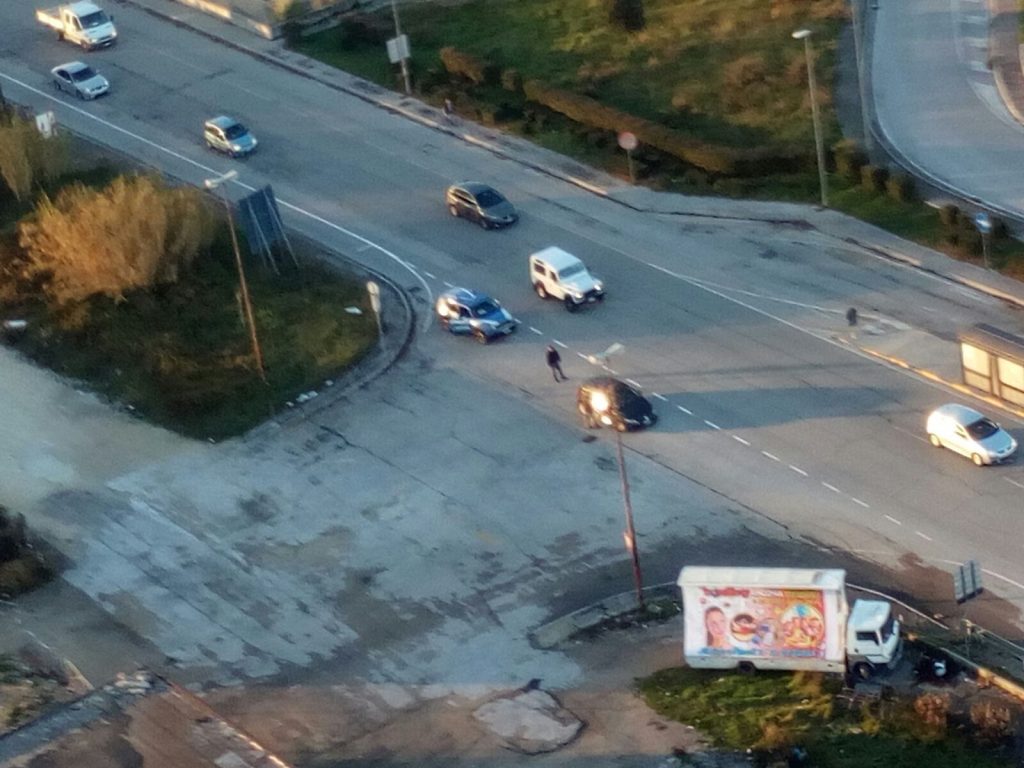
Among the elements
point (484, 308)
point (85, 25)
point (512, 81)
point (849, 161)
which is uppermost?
point (85, 25)

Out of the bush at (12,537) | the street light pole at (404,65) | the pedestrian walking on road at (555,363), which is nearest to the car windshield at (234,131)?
the street light pole at (404,65)

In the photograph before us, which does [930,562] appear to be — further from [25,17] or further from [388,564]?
[25,17]

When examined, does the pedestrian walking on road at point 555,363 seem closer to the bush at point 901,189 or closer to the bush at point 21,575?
A: the bush at point 901,189

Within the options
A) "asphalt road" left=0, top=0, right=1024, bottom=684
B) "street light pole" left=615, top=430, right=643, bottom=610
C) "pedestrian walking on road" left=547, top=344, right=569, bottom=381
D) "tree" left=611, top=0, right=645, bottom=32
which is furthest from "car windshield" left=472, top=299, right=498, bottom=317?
"tree" left=611, top=0, right=645, bottom=32

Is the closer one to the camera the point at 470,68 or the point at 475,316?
the point at 475,316

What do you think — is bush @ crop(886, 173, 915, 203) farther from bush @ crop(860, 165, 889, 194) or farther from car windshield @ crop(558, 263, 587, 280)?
car windshield @ crop(558, 263, 587, 280)

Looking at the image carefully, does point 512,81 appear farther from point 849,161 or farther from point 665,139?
point 849,161

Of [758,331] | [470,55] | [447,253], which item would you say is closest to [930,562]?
[758,331]

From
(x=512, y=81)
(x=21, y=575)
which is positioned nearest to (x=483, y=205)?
(x=512, y=81)
